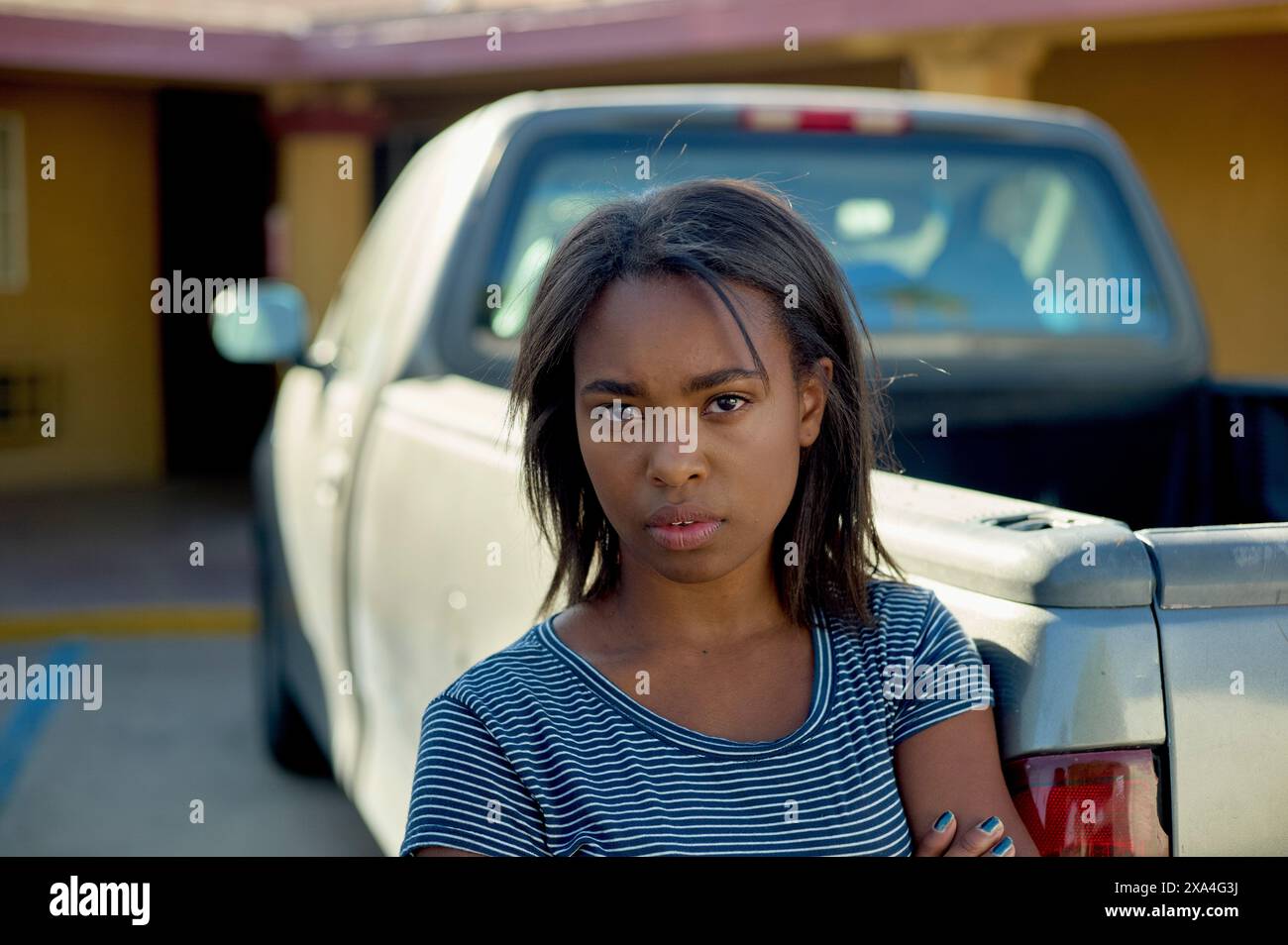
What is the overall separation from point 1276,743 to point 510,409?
1.01 metres

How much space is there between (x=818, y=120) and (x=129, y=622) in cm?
501

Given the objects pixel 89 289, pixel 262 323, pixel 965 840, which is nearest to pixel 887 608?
pixel 965 840

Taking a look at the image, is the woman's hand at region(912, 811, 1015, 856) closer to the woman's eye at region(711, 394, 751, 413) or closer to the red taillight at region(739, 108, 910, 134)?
the woman's eye at region(711, 394, 751, 413)

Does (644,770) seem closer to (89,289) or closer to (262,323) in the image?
(262,323)

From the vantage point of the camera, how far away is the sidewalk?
7352 millimetres

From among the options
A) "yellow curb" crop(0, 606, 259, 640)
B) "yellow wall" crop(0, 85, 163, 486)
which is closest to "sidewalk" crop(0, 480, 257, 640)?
"yellow curb" crop(0, 606, 259, 640)

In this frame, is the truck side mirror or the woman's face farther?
the truck side mirror

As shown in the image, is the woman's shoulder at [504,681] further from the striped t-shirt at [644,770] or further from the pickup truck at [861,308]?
the pickup truck at [861,308]

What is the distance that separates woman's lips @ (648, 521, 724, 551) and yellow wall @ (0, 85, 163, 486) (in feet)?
35.8

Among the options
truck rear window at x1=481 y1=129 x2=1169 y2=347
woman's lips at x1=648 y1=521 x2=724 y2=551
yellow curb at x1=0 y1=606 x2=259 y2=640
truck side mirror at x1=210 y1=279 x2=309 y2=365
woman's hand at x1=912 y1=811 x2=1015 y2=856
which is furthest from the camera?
yellow curb at x1=0 y1=606 x2=259 y2=640

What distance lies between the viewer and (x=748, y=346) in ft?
5.49

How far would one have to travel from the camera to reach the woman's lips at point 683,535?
1655mm

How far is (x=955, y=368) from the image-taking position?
3.43m
